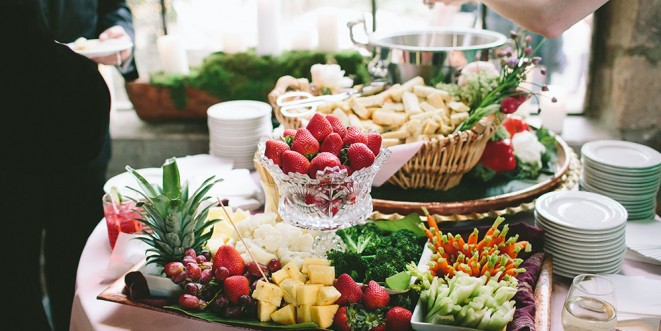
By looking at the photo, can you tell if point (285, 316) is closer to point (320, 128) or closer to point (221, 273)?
point (221, 273)

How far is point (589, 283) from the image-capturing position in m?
1.28

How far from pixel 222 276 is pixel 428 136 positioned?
85cm

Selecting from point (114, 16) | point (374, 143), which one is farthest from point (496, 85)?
point (114, 16)

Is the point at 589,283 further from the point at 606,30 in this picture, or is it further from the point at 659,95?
the point at 606,30

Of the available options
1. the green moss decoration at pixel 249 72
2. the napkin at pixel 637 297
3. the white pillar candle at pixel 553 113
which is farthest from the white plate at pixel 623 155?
the green moss decoration at pixel 249 72

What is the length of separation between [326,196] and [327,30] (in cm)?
168

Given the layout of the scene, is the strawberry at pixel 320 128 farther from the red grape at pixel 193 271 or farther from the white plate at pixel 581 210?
the white plate at pixel 581 210

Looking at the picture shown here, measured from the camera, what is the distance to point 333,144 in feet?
4.74

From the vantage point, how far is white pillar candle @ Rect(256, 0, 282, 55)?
2896 millimetres

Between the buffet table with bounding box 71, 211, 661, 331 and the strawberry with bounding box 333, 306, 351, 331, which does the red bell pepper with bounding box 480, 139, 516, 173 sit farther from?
the strawberry with bounding box 333, 306, 351, 331

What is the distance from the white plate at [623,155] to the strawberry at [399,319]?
100cm

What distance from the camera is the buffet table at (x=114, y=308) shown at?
144cm

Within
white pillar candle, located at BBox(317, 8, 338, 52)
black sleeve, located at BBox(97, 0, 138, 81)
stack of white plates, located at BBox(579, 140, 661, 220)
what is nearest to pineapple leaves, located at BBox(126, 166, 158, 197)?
black sleeve, located at BBox(97, 0, 138, 81)

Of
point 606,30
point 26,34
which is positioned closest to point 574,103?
point 606,30
